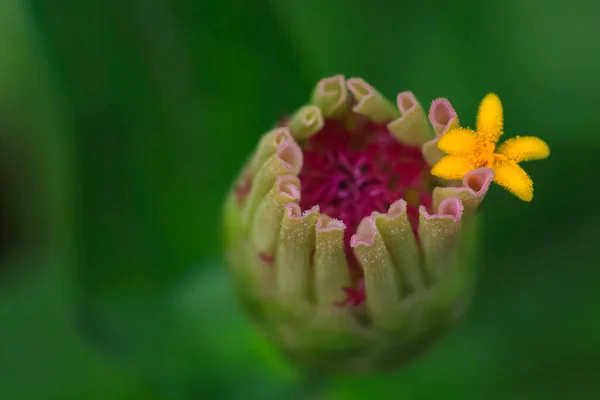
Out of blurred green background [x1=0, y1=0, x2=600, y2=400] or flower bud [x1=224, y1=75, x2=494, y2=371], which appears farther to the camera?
blurred green background [x1=0, y1=0, x2=600, y2=400]

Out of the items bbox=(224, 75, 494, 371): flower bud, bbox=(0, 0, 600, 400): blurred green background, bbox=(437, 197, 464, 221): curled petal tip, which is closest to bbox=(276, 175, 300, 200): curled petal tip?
bbox=(224, 75, 494, 371): flower bud

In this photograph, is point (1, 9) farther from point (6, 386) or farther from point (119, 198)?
point (6, 386)

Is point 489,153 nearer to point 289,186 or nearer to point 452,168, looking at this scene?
point 452,168

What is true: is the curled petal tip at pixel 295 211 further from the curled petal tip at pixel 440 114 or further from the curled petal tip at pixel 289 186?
the curled petal tip at pixel 440 114

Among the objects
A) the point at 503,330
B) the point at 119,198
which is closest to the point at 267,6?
the point at 119,198

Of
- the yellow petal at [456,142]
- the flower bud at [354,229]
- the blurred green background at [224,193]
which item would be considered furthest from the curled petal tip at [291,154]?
the blurred green background at [224,193]

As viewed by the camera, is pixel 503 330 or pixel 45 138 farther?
pixel 503 330

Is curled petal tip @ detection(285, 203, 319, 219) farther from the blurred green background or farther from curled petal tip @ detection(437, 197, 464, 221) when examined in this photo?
the blurred green background

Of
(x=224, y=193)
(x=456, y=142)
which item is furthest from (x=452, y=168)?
(x=224, y=193)
